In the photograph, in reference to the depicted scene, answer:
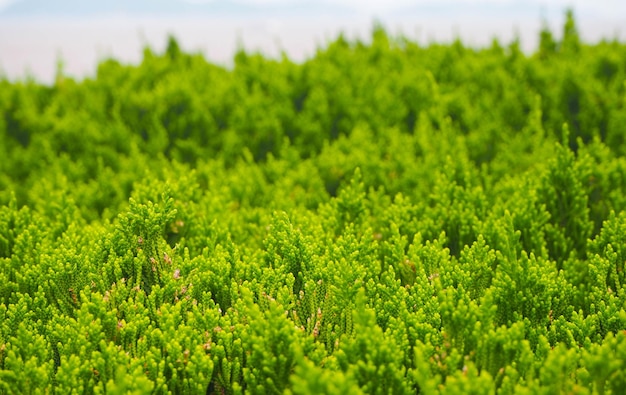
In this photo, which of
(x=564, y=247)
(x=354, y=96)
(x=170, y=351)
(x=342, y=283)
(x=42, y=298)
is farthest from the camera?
(x=354, y=96)

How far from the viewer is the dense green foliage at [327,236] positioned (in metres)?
2.49

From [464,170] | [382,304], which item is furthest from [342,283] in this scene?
[464,170]

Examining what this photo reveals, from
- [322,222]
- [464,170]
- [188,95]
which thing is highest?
[188,95]

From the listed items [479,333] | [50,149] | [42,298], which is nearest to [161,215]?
[42,298]

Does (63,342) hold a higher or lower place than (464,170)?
lower

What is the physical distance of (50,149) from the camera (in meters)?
6.14

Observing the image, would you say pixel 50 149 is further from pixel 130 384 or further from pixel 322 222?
pixel 130 384

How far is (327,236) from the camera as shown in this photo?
344 cm

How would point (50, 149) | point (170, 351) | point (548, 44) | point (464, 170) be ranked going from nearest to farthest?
point (170, 351) → point (464, 170) → point (50, 149) → point (548, 44)

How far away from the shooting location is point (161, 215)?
10.7ft

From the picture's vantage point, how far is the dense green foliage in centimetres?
249

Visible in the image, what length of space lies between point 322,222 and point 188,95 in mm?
3465

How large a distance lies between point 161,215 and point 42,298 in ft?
2.32

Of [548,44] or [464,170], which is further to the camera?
[548,44]
